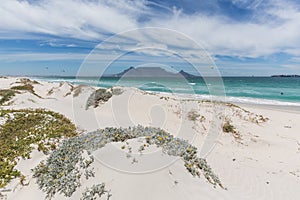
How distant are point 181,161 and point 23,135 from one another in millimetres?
6178

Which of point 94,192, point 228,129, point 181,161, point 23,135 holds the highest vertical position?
point 181,161

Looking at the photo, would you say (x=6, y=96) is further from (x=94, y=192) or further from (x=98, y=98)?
(x=94, y=192)

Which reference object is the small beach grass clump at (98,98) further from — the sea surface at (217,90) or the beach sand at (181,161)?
the sea surface at (217,90)

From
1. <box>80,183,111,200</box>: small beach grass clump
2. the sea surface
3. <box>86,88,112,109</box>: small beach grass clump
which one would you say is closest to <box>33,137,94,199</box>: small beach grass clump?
<box>80,183,111,200</box>: small beach grass clump

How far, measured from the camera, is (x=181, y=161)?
4.55m

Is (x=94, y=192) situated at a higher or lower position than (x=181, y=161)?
lower

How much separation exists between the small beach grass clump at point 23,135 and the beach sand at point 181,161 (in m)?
0.29

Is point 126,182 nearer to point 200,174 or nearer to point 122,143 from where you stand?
point 122,143

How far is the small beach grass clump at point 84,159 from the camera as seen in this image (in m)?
4.03

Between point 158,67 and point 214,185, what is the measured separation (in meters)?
4.08

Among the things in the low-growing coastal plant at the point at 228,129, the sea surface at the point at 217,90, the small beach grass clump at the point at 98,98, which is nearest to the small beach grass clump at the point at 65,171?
the sea surface at the point at 217,90

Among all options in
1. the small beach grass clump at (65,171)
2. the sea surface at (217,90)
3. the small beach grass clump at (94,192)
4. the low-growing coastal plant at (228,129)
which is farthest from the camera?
the sea surface at (217,90)

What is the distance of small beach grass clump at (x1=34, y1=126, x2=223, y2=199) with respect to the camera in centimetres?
403

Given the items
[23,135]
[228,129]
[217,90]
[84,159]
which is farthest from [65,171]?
[217,90]
